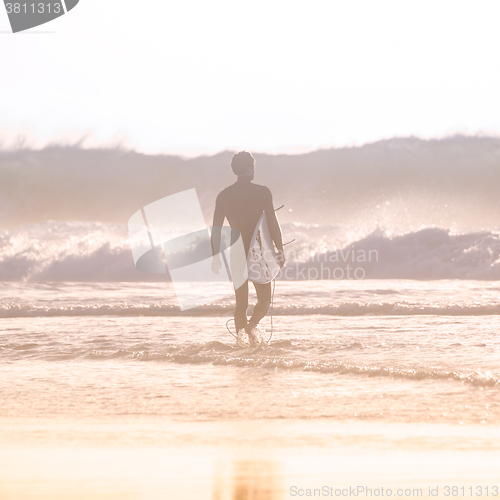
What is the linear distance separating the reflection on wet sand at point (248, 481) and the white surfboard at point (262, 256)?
3105 millimetres

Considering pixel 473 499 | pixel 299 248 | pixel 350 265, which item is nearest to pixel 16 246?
pixel 299 248

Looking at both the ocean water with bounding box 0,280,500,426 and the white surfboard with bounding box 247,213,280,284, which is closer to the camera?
the ocean water with bounding box 0,280,500,426

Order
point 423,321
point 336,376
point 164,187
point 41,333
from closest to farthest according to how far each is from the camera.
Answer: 1. point 336,376
2. point 41,333
3. point 423,321
4. point 164,187

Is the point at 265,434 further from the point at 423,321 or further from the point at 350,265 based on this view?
the point at 350,265

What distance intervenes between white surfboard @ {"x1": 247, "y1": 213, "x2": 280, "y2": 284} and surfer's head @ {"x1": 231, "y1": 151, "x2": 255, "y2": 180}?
41 centimetres

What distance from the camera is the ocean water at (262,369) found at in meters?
3.12

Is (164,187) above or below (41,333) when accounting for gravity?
Answer: above

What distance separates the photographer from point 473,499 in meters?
1.92

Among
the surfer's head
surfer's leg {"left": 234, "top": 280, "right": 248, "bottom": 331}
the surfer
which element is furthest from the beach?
the surfer's head

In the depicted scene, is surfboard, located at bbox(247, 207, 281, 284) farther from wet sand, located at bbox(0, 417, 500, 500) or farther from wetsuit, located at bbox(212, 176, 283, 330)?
wet sand, located at bbox(0, 417, 500, 500)

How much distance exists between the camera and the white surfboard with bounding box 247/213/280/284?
5297 mm

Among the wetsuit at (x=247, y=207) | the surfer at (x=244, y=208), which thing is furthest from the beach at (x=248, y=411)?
the wetsuit at (x=247, y=207)

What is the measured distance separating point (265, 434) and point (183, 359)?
2.16 metres

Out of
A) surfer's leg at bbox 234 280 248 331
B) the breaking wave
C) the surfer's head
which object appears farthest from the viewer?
the breaking wave
